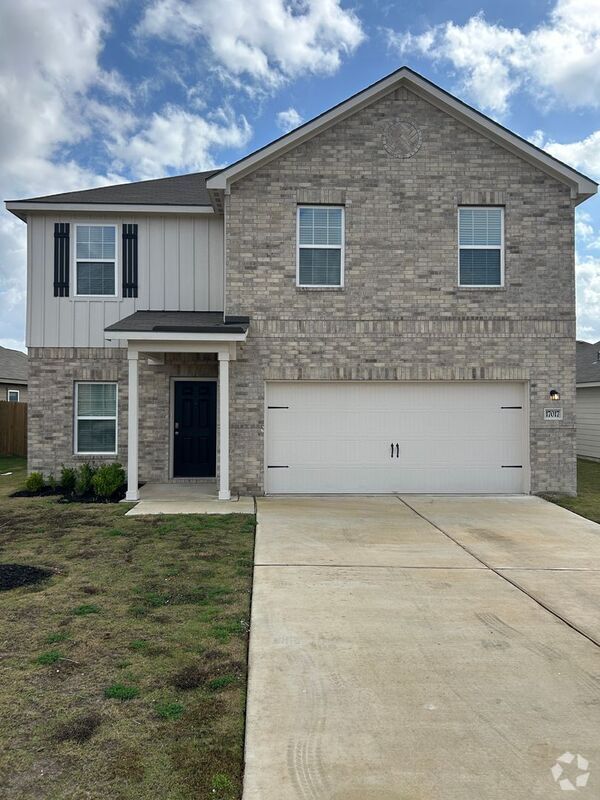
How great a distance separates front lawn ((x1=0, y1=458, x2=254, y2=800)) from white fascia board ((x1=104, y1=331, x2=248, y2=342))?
4.00 m

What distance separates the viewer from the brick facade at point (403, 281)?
37.0 feet

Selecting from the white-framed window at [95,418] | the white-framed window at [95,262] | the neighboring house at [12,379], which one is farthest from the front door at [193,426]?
the neighboring house at [12,379]

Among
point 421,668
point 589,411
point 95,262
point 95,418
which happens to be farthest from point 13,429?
point 589,411

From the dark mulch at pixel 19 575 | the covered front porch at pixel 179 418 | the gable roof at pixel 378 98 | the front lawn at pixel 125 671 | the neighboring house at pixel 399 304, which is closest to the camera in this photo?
the front lawn at pixel 125 671

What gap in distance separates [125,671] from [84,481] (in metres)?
7.96

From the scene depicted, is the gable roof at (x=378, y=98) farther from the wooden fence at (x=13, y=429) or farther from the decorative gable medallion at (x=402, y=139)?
the wooden fence at (x=13, y=429)

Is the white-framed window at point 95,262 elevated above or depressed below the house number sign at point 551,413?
above

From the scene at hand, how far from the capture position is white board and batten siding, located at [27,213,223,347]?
1257 centimetres

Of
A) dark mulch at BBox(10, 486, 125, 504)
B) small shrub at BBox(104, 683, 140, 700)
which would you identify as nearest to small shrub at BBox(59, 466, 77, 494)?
dark mulch at BBox(10, 486, 125, 504)

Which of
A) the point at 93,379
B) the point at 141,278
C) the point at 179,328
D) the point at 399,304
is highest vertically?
the point at 141,278

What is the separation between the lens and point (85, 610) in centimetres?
516

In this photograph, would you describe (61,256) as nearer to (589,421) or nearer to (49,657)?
(49,657)

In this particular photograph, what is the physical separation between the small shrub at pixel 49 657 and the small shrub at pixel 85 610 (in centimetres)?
75

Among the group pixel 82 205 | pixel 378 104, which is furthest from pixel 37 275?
pixel 378 104
